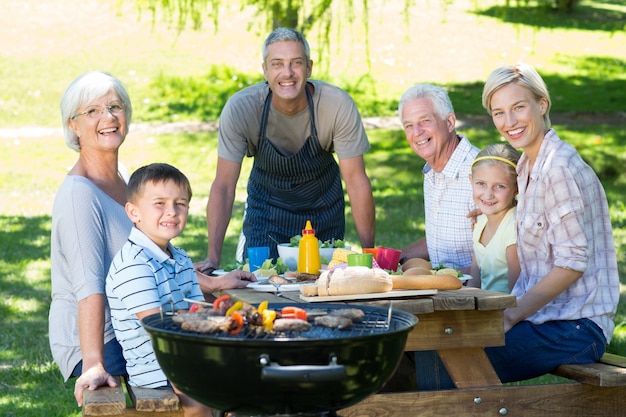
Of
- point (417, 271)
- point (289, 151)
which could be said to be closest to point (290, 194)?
point (289, 151)

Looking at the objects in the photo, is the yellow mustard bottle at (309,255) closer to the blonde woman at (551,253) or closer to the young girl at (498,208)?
the young girl at (498,208)

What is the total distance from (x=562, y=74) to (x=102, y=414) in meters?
17.9

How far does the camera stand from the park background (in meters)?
8.59

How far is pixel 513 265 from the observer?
4.14 meters

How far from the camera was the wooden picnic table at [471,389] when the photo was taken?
375 centimetres

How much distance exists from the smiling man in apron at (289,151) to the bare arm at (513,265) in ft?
4.68

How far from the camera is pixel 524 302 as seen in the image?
3.85 m

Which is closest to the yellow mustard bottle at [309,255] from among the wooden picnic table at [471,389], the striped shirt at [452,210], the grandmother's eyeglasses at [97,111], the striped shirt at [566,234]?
the wooden picnic table at [471,389]

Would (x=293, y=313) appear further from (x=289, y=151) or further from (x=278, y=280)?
(x=289, y=151)

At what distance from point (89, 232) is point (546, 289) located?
1752mm

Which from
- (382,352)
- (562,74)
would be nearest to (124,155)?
(562,74)

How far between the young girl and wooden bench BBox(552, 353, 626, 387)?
43cm

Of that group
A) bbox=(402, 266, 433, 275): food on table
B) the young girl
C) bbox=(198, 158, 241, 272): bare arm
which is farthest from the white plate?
bbox=(198, 158, 241, 272): bare arm

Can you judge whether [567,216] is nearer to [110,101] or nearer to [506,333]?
[506,333]
